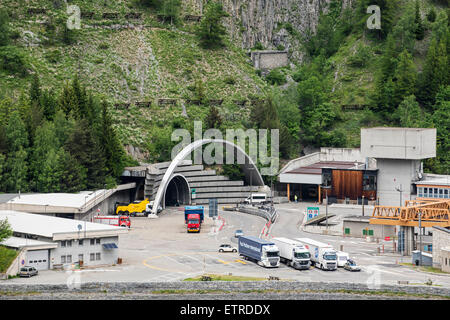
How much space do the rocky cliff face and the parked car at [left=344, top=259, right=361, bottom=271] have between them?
98195mm

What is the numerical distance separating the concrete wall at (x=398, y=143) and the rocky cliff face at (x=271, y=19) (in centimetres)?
6104

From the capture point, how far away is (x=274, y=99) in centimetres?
14450

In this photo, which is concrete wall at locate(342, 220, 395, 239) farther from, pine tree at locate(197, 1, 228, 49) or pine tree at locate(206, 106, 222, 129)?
pine tree at locate(197, 1, 228, 49)

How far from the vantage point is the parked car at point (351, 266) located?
73062 millimetres

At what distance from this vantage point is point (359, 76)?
15525 centimetres

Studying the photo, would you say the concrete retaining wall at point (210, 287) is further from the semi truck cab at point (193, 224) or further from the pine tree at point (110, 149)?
the pine tree at point (110, 149)

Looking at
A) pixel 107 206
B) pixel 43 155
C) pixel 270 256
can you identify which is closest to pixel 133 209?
pixel 107 206

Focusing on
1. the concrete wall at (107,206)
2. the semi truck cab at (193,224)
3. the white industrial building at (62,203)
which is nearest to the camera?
the white industrial building at (62,203)

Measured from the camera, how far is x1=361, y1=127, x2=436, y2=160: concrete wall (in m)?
108

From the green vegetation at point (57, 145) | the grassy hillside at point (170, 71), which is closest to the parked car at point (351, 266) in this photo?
the green vegetation at point (57, 145)

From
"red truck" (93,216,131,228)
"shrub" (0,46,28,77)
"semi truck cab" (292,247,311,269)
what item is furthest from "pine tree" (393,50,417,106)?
"semi truck cab" (292,247,311,269)

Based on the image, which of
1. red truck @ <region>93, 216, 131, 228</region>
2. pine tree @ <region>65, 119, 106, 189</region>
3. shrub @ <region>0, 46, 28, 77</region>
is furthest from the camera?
shrub @ <region>0, 46, 28, 77</region>
